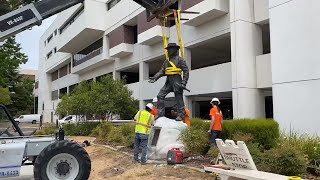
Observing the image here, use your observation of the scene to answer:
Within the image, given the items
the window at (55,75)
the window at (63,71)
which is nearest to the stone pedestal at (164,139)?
the window at (63,71)

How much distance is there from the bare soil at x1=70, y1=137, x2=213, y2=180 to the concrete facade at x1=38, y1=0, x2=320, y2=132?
720 cm

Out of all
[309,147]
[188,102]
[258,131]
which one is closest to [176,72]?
[258,131]

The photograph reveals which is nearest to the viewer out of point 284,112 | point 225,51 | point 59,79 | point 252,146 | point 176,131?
point 252,146

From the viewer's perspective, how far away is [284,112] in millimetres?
15875

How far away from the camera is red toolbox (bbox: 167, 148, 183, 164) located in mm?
10336

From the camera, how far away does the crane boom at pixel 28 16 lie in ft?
29.6

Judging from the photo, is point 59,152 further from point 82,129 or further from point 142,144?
point 82,129

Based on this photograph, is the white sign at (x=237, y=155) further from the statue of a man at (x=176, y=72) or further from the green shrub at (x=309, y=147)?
the statue of a man at (x=176, y=72)

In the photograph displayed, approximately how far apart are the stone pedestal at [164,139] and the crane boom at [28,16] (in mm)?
4369

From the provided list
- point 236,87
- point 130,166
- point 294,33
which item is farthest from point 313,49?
point 130,166

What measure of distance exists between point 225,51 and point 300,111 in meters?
15.4

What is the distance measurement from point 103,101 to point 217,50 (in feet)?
34.7

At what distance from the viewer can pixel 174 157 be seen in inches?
408

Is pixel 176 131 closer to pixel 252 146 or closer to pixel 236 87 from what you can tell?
pixel 252 146
